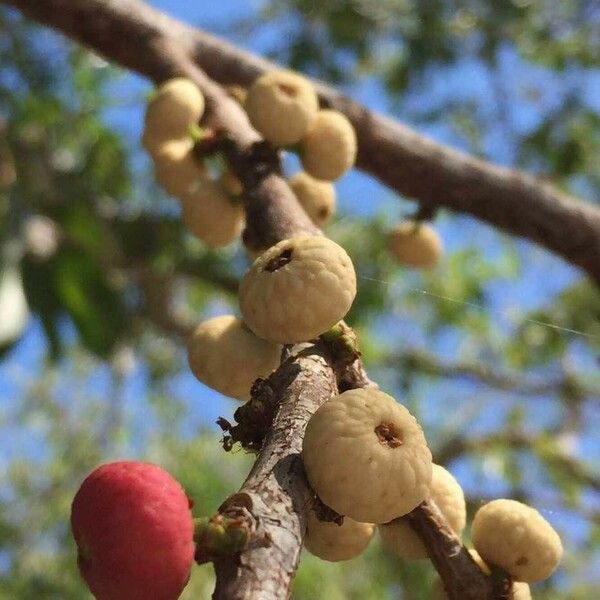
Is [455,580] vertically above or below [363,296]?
above

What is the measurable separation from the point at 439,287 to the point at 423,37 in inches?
51.0

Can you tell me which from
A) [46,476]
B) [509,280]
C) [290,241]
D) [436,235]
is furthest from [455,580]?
[46,476]

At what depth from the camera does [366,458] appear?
0.78 m

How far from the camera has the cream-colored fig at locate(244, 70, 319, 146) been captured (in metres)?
1.41

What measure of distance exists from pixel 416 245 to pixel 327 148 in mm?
487

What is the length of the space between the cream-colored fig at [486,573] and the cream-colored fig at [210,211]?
2.41ft

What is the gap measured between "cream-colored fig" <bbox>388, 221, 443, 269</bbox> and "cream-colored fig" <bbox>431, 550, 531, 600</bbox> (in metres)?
1.00

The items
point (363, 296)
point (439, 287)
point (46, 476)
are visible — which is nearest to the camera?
point (363, 296)

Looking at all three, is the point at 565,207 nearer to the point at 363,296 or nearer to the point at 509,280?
the point at 363,296

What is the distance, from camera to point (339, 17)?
12.5 feet

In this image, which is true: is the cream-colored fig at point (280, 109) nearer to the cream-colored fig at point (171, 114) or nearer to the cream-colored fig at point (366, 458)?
the cream-colored fig at point (171, 114)

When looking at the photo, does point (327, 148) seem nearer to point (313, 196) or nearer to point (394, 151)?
point (313, 196)

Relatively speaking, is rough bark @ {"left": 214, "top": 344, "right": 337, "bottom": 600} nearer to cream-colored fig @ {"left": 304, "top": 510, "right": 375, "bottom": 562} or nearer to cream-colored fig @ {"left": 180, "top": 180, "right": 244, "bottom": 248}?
cream-colored fig @ {"left": 304, "top": 510, "right": 375, "bottom": 562}

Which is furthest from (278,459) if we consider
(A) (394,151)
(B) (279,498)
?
(A) (394,151)
